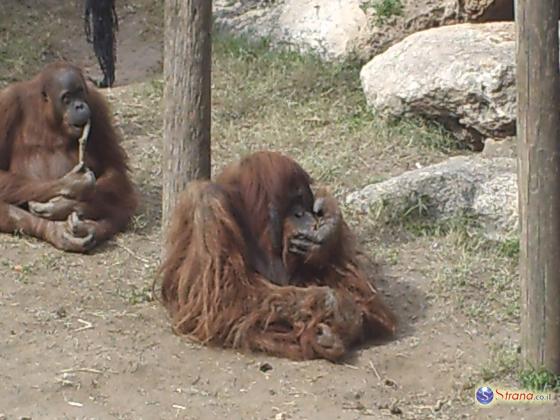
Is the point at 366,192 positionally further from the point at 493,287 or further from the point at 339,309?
the point at 339,309

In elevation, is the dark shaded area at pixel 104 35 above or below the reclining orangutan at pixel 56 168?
above

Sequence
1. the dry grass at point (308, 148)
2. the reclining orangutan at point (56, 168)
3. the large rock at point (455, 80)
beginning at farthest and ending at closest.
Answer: the large rock at point (455, 80)
the reclining orangutan at point (56, 168)
the dry grass at point (308, 148)

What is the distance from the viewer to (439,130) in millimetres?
6484

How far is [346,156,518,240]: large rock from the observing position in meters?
5.23

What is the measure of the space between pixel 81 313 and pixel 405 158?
7.71 feet

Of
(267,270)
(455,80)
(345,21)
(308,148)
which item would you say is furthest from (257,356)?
(345,21)

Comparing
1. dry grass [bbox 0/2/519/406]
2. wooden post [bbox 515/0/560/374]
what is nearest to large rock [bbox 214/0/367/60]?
dry grass [bbox 0/2/519/406]

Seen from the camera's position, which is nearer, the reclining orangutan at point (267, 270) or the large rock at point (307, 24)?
the reclining orangutan at point (267, 270)

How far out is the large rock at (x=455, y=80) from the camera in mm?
6266

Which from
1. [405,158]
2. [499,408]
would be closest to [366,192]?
[405,158]

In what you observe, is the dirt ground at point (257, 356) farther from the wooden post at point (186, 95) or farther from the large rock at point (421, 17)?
the large rock at point (421, 17)

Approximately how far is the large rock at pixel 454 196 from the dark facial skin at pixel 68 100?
1.27 metres

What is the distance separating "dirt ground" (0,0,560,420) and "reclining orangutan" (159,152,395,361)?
8cm

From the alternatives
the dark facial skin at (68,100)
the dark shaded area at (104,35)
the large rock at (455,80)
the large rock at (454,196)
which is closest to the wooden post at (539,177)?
the large rock at (454,196)
